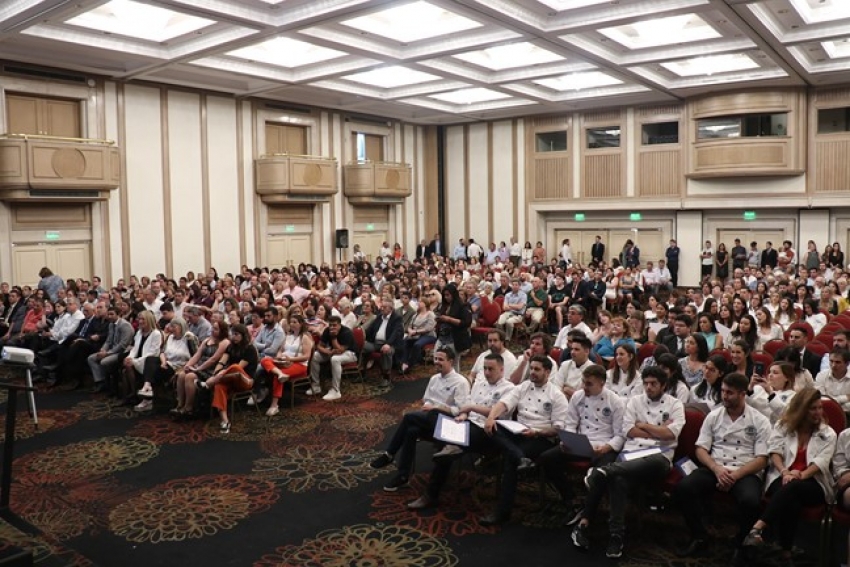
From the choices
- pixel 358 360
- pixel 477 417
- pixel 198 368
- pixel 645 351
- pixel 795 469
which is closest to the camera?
pixel 795 469

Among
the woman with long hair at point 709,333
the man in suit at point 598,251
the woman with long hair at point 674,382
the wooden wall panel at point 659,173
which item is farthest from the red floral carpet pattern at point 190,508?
the wooden wall panel at point 659,173

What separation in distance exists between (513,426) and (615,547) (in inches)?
44.4

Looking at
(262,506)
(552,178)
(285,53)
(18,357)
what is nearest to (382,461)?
(262,506)

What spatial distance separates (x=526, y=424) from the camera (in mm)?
5398

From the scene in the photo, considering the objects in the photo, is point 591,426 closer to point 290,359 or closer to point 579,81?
point 290,359

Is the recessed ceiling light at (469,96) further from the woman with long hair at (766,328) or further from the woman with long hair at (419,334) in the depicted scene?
the woman with long hair at (766,328)

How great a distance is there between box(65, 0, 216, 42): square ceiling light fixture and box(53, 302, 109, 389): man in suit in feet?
17.5

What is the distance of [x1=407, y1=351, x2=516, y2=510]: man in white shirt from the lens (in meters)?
5.25

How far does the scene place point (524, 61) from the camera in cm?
1503

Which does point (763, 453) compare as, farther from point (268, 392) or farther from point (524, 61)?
point (524, 61)

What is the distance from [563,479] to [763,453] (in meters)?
1.37

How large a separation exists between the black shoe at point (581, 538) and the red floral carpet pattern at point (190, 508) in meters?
2.29

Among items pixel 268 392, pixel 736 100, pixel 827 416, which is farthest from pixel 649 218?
pixel 827 416

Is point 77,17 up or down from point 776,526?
up
